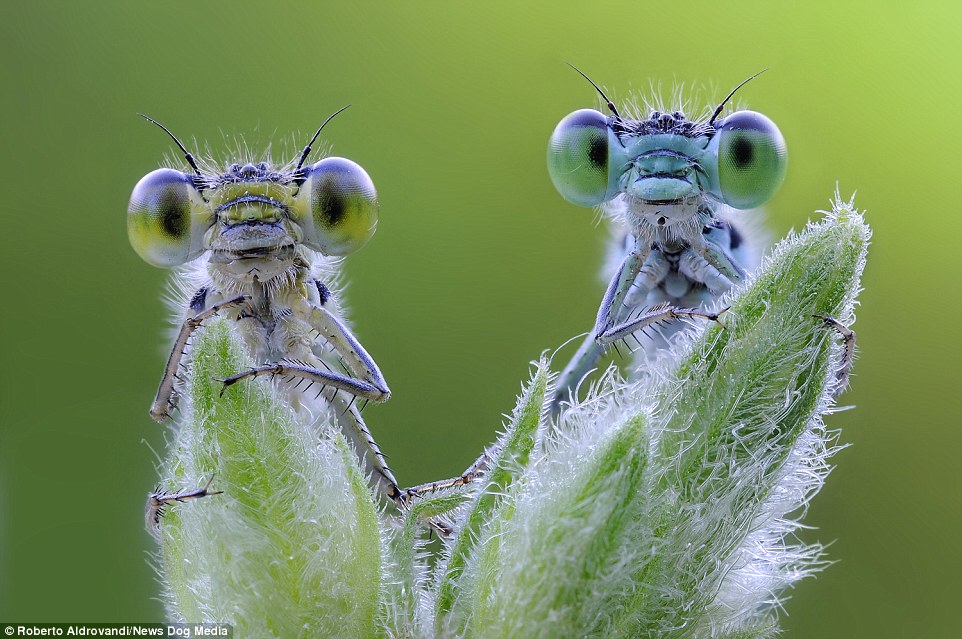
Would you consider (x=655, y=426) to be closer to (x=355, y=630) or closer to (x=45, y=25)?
→ (x=355, y=630)

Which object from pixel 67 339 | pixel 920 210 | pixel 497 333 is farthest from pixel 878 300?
pixel 67 339

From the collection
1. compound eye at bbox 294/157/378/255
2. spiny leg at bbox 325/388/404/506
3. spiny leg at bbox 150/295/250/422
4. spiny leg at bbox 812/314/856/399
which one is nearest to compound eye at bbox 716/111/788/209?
compound eye at bbox 294/157/378/255

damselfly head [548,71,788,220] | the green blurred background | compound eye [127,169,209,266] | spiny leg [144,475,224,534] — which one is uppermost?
the green blurred background

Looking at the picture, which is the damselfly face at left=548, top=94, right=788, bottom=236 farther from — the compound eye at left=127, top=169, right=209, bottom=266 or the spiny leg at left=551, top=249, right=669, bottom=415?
the compound eye at left=127, top=169, right=209, bottom=266

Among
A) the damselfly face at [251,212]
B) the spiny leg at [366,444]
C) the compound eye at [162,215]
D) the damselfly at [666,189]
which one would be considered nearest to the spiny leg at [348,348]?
the spiny leg at [366,444]

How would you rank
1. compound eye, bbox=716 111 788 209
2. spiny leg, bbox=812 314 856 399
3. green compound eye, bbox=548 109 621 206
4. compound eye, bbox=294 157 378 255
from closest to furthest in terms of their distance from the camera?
spiny leg, bbox=812 314 856 399 < compound eye, bbox=294 157 378 255 < compound eye, bbox=716 111 788 209 < green compound eye, bbox=548 109 621 206

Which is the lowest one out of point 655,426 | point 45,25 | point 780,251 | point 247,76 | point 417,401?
point 655,426

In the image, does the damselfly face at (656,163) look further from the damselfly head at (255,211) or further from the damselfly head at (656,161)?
the damselfly head at (255,211)
